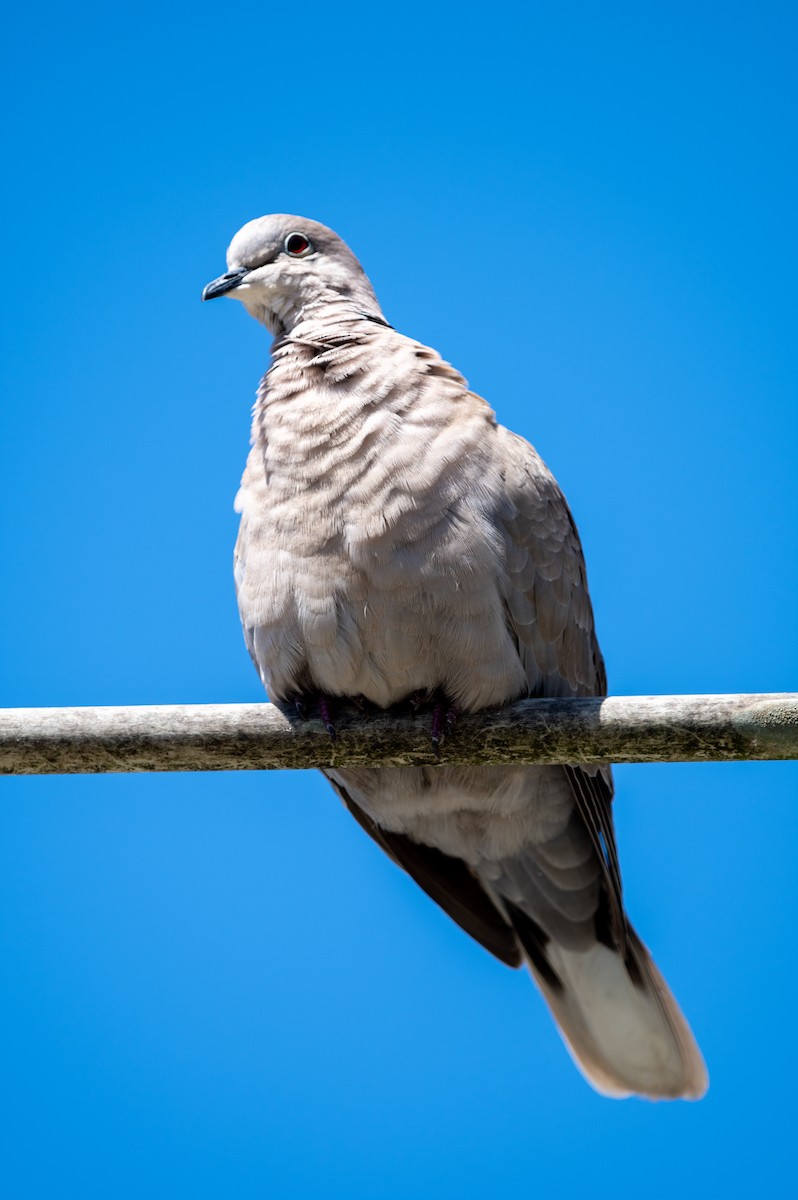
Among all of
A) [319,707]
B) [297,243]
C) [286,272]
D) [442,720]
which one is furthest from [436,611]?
[297,243]

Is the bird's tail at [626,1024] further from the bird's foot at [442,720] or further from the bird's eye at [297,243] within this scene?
the bird's eye at [297,243]

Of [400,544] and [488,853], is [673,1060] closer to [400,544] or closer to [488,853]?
[488,853]

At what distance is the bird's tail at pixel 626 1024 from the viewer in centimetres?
Answer: 452

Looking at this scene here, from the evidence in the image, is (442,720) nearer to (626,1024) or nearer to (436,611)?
(436,611)

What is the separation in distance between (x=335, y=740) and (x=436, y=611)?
0.47m

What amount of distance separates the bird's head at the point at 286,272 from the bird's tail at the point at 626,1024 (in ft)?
7.64

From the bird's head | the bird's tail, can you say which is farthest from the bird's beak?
the bird's tail

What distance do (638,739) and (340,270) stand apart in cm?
243

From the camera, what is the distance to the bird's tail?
4.52 metres

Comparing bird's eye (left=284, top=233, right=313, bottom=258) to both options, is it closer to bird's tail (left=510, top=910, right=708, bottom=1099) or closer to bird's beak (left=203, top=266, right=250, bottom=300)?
bird's beak (left=203, top=266, right=250, bottom=300)

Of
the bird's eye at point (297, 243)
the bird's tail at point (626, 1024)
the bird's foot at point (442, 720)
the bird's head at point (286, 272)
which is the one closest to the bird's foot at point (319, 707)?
the bird's foot at point (442, 720)

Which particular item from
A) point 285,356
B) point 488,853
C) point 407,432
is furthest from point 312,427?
point 488,853

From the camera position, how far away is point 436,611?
11.7 ft

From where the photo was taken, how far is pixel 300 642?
3.65m
